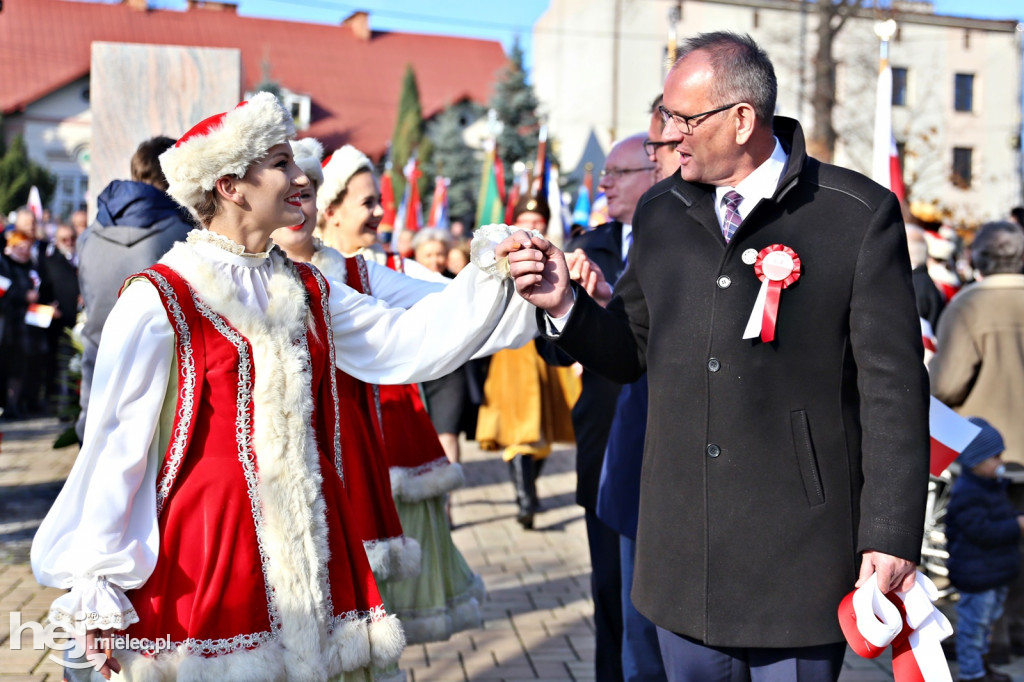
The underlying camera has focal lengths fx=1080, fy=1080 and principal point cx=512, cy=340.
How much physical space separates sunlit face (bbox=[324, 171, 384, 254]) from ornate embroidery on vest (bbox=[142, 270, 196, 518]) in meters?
1.97

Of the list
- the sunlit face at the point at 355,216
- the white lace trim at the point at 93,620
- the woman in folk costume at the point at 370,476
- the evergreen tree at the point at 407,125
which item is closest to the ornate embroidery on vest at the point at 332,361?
the woman in folk costume at the point at 370,476

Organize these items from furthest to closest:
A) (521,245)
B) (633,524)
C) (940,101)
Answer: (940,101) < (633,524) < (521,245)

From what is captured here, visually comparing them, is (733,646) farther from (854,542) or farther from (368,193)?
(368,193)

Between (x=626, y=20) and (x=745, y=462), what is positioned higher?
(x=626, y=20)

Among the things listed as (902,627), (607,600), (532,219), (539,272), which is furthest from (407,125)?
(902,627)

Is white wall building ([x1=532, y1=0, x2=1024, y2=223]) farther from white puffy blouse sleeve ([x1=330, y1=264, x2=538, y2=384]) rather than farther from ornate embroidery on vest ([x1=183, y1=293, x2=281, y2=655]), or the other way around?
ornate embroidery on vest ([x1=183, y1=293, x2=281, y2=655])

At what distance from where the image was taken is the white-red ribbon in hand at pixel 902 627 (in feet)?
7.65

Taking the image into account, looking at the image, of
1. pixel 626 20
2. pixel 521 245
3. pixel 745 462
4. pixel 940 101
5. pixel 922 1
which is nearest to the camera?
pixel 745 462

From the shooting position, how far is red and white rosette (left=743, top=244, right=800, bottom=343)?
245cm

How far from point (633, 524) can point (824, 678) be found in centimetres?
112

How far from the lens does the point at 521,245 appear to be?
2.82 metres

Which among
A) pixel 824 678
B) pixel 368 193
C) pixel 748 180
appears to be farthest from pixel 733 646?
pixel 368 193

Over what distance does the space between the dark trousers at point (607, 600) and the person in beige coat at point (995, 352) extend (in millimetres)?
2249

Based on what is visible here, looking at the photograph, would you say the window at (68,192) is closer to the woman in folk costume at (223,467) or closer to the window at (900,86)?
the window at (900,86)
